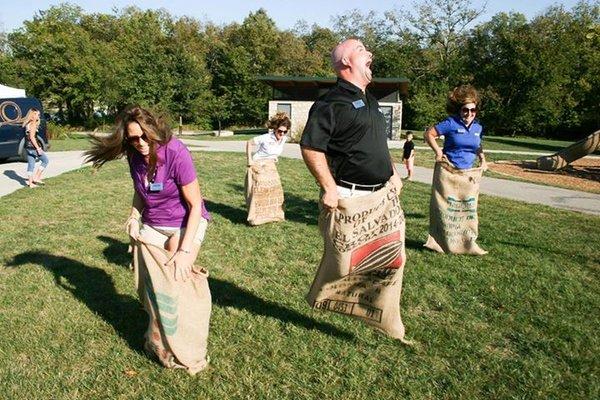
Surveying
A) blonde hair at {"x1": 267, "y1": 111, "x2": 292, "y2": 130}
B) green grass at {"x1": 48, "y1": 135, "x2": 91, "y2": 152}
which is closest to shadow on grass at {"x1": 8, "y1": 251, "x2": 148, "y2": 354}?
blonde hair at {"x1": 267, "y1": 111, "x2": 292, "y2": 130}

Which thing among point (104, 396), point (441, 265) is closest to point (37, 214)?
point (104, 396)

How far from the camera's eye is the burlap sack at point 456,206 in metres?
5.70

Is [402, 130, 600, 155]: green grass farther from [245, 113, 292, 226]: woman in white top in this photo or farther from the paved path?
[245, 113, 292, 226]: woman in white top

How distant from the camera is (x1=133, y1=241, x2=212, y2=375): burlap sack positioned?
3086mm

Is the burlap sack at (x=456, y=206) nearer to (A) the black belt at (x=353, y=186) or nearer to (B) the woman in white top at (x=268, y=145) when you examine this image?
(B) the woman in white top at (x=268, y=145)

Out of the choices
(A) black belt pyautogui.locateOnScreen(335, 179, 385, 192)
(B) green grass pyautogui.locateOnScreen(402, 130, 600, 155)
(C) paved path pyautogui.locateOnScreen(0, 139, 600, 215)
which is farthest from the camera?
(B) green grass pyautogui.locateOnScreen(402, 130, 600, 155)

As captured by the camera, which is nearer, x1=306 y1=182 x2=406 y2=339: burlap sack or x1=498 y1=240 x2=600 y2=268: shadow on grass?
x1=306 y1=182 x2=406 y2=339: burlap sack

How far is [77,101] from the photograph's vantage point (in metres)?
40.6

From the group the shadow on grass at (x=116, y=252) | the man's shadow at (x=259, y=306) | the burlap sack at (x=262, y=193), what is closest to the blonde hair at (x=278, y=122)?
the burlap sack at (x=262, y=193)

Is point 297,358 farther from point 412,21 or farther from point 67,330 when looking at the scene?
point 412,21

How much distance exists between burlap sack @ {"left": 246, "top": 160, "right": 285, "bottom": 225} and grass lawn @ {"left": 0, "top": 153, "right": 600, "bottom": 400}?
281 millimetres

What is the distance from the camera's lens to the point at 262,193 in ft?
23.8

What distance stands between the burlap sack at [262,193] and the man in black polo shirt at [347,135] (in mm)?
4102

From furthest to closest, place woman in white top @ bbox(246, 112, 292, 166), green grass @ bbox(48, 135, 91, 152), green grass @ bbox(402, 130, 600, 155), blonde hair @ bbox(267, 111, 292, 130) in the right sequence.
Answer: green grass @ bbox(402, 130, 600, 155)
green grass @ bbox(48, 135, 91, 152)
woman in white top @ bbox(246, 112, 292, 166)
blonde hair @ bbox(267, 111, 292, 130)
